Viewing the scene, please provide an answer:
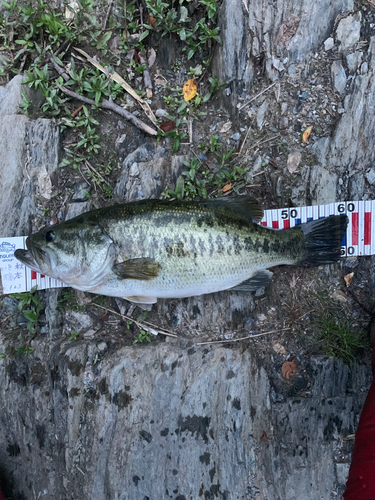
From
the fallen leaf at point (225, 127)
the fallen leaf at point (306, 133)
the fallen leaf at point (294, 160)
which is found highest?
the fallen leaf at point (225, 127)

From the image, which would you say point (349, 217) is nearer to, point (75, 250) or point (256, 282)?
point (256, 282)

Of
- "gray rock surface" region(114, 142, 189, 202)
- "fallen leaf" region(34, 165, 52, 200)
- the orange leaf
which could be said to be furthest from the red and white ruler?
the orange leaf

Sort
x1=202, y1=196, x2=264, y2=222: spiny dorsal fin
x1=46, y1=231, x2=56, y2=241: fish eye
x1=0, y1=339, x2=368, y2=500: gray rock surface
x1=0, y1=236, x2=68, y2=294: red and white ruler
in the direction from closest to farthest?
x1=0, y1=339, x2=368, y2=500: gray rock surface
x1=46, y1=231, x2=56, y2=241: fish eye
x1=202, y1=196, x2=264, y2=222: spiny dorsal fin
x1=0, y1=236, x2=68, y2=294: red and white ruler

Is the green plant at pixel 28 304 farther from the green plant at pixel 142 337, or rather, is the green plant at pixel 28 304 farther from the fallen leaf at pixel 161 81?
the fallen leaf at pixel 161 81

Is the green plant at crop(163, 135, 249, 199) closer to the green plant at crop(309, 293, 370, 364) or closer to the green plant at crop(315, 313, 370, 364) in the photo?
the green plant at crop(309, 293, 370, 364)

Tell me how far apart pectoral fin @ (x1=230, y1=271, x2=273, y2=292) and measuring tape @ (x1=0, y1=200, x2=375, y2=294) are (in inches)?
26.4

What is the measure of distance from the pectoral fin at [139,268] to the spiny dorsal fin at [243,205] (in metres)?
0.97

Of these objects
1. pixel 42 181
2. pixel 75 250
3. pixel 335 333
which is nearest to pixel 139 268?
pixel 75 250

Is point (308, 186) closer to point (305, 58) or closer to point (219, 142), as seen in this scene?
point (219, 142)

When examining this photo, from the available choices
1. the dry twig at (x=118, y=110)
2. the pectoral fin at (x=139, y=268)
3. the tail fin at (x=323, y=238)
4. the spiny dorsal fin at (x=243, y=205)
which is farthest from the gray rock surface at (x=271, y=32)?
the pectoral fin at (x=139, y=268)

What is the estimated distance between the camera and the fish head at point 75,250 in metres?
3.72

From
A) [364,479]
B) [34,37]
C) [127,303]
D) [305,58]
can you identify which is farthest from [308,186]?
[34,37]

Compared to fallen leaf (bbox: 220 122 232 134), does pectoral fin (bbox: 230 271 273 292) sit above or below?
below

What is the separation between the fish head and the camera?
12.2 ft
